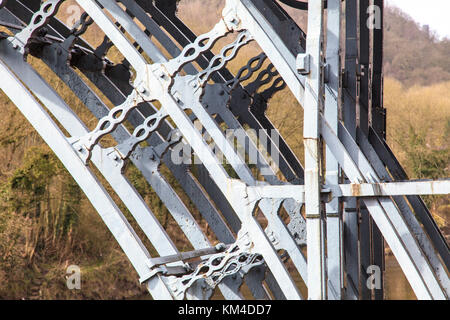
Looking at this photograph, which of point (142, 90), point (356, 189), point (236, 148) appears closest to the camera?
point (356, 189)

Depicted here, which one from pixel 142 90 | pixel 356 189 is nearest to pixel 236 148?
pixel 142 90

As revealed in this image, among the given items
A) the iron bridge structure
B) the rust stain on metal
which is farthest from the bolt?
the rust stain on metal

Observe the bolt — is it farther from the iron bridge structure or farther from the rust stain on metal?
the rust stain on metal

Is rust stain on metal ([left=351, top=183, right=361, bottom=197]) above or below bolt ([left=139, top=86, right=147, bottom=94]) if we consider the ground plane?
below

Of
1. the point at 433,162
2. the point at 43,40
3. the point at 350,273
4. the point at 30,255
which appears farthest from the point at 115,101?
the point at 433,162

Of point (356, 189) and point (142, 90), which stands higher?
point (142, 90)

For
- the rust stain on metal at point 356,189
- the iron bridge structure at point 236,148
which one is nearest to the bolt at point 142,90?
the iron bridge structure at point 236,148

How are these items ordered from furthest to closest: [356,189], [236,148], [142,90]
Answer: [236,148] → [142,90] → [356,189]

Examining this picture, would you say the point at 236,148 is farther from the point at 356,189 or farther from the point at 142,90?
the point at 356,189

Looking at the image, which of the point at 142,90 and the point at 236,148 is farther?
the point at 236,148
